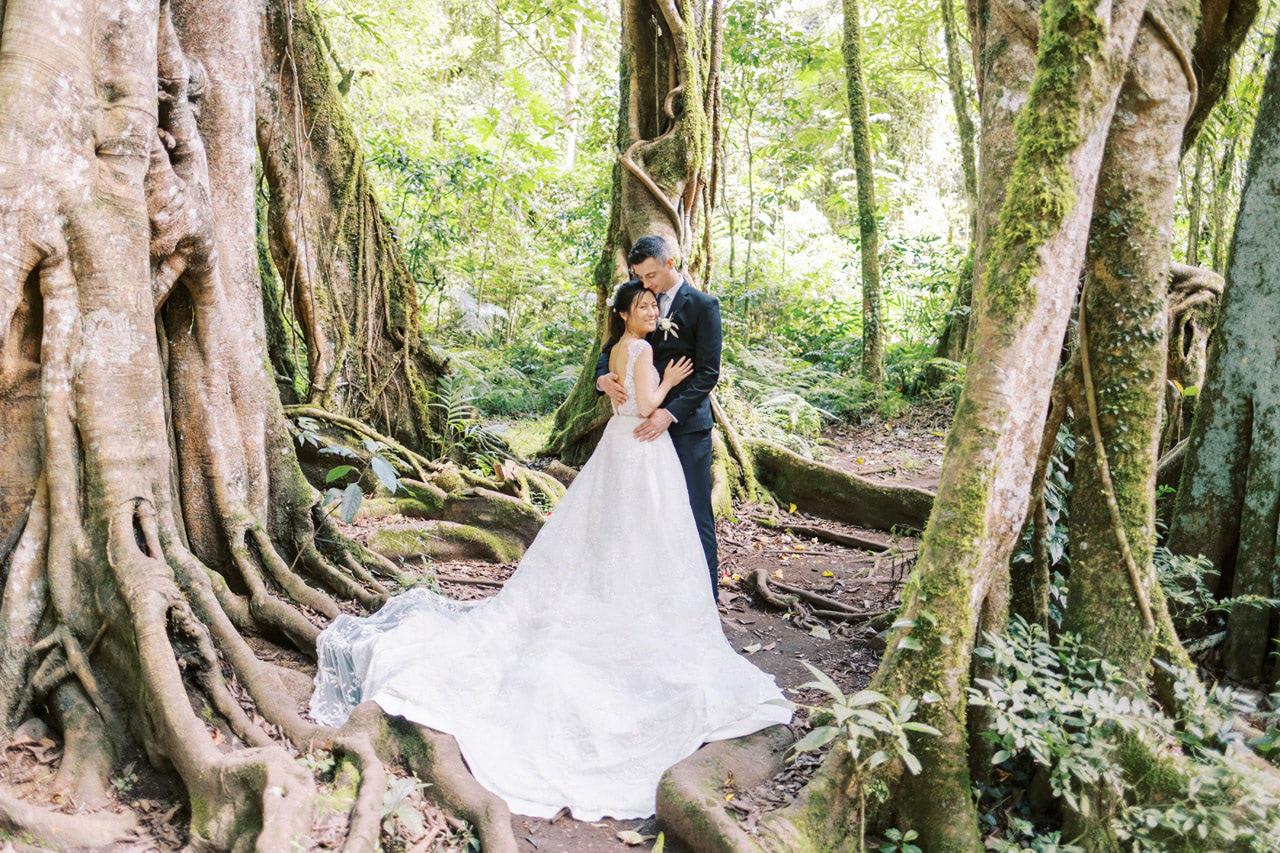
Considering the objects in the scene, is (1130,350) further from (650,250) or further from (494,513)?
(494,513)

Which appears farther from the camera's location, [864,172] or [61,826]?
[864,172]

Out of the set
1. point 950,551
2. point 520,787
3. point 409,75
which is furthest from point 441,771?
point 409,75

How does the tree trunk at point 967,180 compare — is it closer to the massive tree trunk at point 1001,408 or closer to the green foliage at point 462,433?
the green foliage at point 462,433

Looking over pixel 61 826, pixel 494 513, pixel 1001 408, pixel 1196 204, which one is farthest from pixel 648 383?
pixel 1196 204

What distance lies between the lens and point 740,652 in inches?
182

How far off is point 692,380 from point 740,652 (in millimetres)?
1527

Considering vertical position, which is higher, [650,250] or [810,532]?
[650,250]

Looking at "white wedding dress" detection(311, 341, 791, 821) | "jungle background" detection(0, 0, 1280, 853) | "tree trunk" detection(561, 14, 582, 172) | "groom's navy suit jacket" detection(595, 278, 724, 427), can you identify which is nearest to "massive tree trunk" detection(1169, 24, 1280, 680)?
"jungle background" detection(0, 0, 1280, 853)

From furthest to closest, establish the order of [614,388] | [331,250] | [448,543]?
1. [331,250]
2. [448,543]
3. [614,388]

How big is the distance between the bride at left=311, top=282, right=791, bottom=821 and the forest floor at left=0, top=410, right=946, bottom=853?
181 millimetres

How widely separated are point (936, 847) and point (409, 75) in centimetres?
1466

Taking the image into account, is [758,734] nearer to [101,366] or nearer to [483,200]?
[101,366]

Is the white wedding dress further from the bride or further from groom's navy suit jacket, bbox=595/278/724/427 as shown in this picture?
Result: groom's navy suit jacket, bbox=595/278/724/427

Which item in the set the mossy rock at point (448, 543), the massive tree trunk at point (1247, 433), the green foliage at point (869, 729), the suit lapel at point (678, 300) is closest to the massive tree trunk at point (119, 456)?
the green foliage at point (869, 729)
